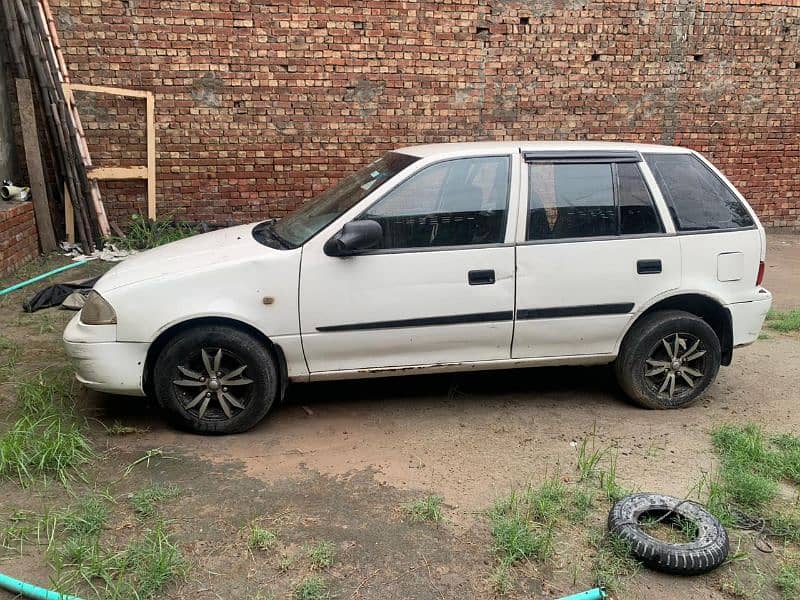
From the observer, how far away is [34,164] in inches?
307

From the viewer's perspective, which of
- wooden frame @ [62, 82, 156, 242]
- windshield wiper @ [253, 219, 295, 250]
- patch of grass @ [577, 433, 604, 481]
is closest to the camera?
patch of grass @ [577, 433, 604, 481]

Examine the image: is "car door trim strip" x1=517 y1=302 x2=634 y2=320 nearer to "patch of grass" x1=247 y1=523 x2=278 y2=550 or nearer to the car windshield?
the car windshield

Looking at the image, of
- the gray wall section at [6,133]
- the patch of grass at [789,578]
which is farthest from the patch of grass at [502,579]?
the gray wall section at [6,133]

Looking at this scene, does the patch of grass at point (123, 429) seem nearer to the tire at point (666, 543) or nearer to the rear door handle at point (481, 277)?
the rear door handle at point (481, 277)

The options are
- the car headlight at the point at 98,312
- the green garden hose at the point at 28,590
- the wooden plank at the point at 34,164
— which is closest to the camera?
the green garden hose at the point at 28,590

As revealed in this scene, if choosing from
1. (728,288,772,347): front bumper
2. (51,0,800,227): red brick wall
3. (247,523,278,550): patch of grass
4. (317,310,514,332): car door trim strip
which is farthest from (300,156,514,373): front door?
(51,0,800,227): red brick wall

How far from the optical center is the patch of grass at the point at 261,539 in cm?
284

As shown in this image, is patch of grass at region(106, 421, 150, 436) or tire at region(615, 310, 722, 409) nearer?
patch of grass at region(106, 421, 150, 436)

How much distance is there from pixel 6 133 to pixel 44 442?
19.4 ft

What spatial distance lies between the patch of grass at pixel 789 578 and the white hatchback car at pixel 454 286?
1.54 m

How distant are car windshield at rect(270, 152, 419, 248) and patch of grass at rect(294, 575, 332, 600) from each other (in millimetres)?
1903

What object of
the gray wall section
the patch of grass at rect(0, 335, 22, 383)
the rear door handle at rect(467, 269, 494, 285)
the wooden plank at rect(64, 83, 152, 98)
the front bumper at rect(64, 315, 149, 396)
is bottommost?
the patch of grass at rect(0, 335, 22, 383)

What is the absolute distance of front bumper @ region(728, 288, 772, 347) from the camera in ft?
14.0

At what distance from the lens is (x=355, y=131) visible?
8703 millimetres
